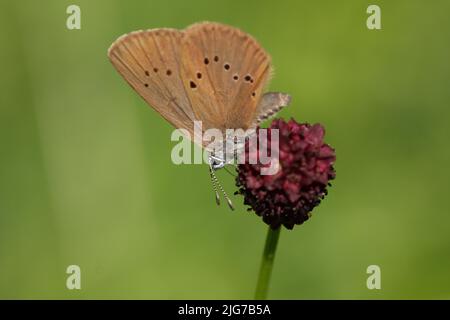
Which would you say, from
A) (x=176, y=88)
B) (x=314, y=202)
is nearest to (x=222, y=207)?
(x=176, y=88)

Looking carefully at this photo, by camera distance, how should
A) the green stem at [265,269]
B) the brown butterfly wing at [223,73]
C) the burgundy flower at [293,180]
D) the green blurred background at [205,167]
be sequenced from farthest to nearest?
the green blurred background at [205,167], the brown butterfly wing at [223,73], the burgundy flower at [293,180], the green stem at [265,269]

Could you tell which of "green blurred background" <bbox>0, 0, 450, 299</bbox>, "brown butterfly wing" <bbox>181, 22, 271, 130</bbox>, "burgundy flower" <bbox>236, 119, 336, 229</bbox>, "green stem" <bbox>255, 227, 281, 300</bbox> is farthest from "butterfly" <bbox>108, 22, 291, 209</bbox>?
"green blurred background" <bbox>0, 0, 450, 299</bbox>

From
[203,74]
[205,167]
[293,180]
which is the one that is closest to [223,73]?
[203,74]

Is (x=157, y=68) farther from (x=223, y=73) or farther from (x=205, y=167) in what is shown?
(x=205, y=167)

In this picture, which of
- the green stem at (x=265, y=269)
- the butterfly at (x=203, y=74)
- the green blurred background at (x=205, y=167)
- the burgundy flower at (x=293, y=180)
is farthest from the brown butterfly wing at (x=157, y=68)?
the green blurred background at (x=205, y=167)

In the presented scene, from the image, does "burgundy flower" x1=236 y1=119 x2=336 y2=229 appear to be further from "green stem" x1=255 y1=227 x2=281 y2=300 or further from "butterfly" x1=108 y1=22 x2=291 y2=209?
"butterfly" x1=108 y1=22 x2=291 y2=209

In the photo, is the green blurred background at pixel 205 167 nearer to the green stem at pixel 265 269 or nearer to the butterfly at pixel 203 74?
the butterfly at pixel 203 74
